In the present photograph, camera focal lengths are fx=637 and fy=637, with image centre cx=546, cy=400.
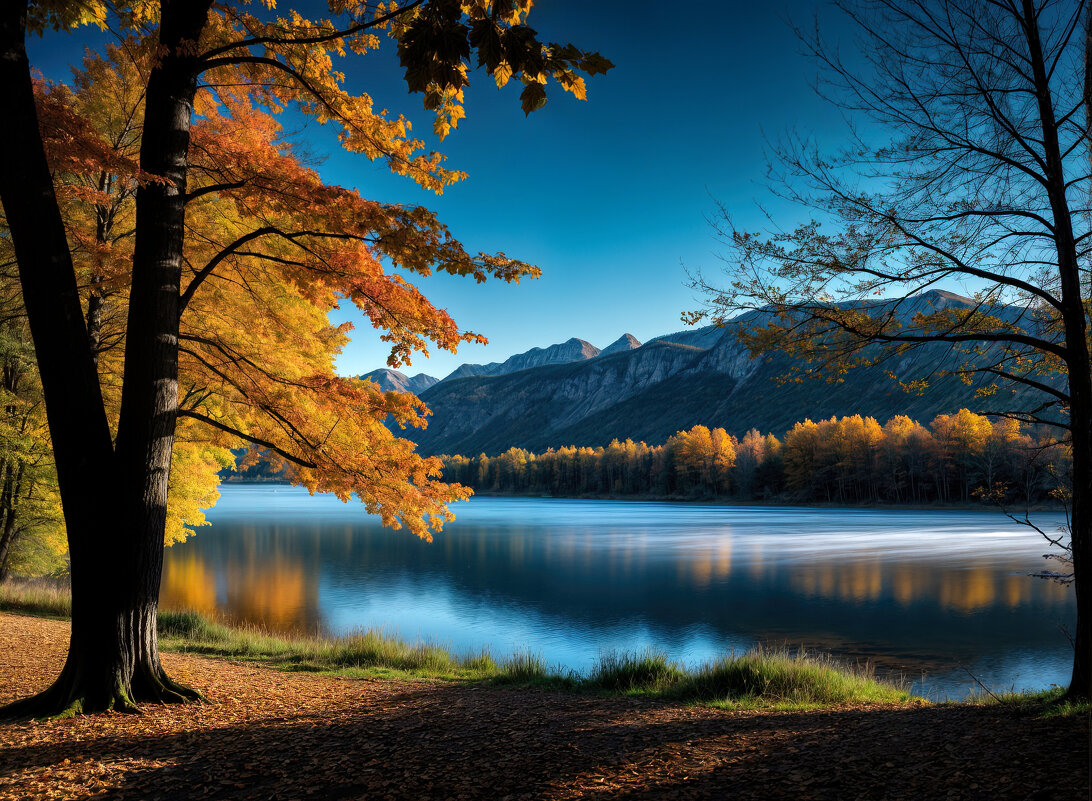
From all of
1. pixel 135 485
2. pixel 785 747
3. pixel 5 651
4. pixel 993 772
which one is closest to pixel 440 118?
pixel 135 485

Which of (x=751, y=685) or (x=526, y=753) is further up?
(x=526, y=753)

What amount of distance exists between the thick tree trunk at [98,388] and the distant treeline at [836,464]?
52554mm

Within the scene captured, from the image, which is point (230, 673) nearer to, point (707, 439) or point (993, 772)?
point (993, 772)

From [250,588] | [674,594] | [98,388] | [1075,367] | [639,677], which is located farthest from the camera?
[250,588]

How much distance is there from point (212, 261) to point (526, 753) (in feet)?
18.8

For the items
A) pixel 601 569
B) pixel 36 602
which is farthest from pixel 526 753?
pixel 601 569

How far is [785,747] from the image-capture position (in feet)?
17.1

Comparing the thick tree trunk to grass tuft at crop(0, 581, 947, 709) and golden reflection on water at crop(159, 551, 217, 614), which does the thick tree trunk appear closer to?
grass tuft at crop(0, 581, 947, 709)

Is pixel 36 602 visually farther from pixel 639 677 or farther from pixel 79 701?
pixel 639 677

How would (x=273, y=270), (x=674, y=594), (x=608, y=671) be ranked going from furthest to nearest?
(x=674, y=594), (x=608, y=671), (x=273, y=270)

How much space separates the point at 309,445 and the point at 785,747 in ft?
21.1

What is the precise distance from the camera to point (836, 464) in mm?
90750

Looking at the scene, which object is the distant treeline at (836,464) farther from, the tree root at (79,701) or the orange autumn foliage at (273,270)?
the tree root at (79,701)

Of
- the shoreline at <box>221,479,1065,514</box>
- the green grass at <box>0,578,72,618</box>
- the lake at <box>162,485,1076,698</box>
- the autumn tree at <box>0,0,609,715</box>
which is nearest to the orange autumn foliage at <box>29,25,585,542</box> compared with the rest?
the autumn tree at <box>0,0,609,715</box>
